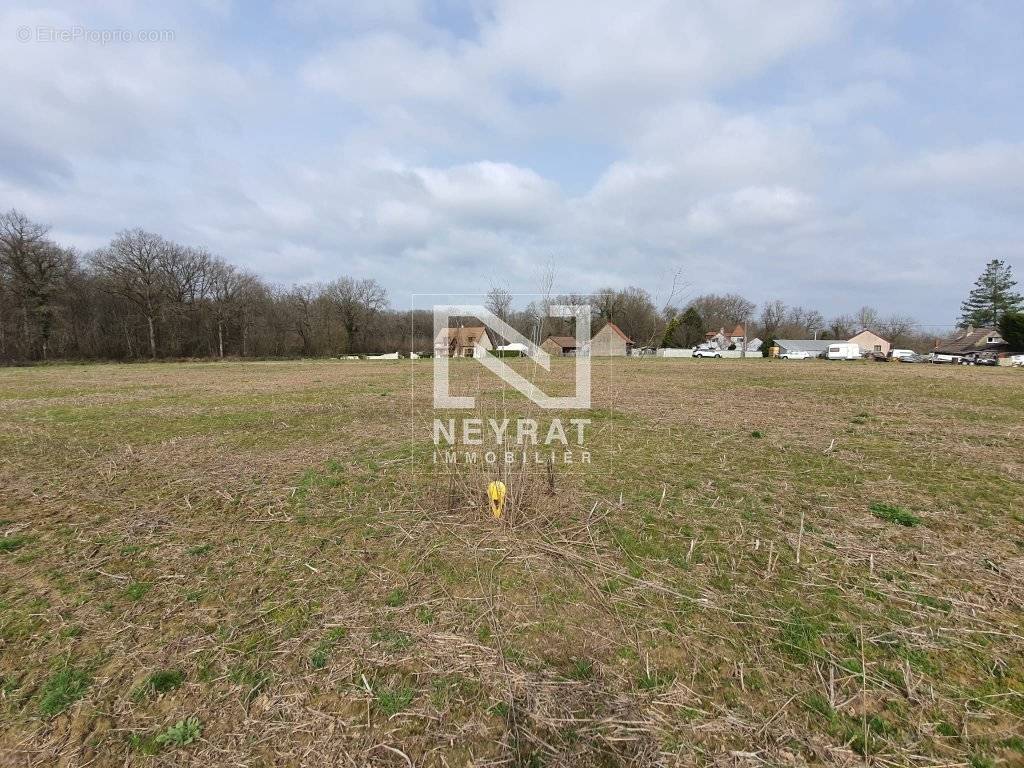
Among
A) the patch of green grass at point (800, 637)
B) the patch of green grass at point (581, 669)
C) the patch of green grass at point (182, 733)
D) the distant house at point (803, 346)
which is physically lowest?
Result: the patch of green grass at point (182, 733)

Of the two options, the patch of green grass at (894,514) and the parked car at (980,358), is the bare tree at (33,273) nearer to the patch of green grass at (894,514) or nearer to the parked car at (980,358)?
the patch of green grass at (894,514)

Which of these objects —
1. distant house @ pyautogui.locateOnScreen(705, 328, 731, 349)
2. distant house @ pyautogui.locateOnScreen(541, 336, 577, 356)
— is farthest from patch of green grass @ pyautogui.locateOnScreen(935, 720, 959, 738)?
distant house @ pyautogui.locateOnScreen(705, 328, 731, 349)

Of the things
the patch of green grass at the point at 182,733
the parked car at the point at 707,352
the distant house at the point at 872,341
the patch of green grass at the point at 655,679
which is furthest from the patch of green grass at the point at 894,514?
the distant house at the point at 872,341

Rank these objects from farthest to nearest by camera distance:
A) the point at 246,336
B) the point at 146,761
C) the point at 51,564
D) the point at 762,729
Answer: the point at 246,336 → the point at 51,564 → the point at 762,729 → the point at 146,761

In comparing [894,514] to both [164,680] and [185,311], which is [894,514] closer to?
[164,680]

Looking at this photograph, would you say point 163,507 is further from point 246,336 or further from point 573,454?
point 246,336

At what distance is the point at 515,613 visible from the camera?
288 centimetres

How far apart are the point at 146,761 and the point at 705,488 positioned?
5.35 meters

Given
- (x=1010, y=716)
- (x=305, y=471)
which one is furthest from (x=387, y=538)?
(x=1010, y=716)

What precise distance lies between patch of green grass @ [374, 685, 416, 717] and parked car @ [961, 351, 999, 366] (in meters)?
62.0

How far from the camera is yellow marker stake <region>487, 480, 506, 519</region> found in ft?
14.0

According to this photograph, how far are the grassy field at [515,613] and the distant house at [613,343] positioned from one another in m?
49.7

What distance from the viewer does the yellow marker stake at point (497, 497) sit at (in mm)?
4273

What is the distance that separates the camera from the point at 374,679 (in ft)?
7.61
